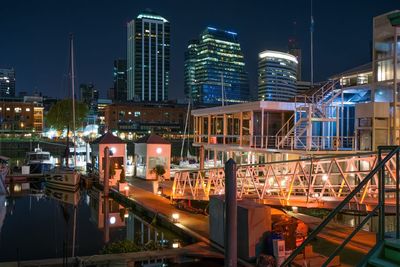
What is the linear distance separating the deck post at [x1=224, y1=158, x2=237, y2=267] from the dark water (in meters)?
Result: 5.48

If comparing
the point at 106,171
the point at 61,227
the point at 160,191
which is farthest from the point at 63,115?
the point at 61,227

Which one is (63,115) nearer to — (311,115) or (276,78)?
(311,115)

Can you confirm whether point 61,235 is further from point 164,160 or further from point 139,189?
point 164,160

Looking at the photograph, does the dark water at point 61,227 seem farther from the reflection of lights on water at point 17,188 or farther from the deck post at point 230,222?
the deck post at point 230,222

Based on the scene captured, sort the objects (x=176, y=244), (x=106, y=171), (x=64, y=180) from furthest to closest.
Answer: (x=64, y=180) < (x=106, y=171) < (x=176, y=244)

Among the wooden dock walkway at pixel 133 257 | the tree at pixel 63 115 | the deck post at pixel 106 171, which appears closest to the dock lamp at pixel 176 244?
the wooden dock walkway at pixel 133 257

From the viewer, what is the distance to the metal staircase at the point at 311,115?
24297 mm

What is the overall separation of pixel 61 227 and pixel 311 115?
50.2 ft

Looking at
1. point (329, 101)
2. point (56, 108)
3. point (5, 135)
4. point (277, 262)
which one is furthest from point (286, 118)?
point (5, 135)

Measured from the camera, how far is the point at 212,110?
32969mm

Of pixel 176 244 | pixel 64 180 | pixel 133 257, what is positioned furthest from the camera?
pixel 64 180

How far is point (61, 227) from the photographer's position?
22.6 m

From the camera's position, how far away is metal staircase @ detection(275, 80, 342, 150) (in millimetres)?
24297

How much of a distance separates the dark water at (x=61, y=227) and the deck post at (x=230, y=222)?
548cm
